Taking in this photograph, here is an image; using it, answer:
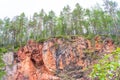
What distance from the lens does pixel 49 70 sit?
3872cm

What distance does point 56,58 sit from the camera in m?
39.6

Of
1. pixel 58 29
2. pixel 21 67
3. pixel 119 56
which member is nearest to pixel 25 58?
pixel 21 67

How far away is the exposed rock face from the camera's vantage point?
1505 inches

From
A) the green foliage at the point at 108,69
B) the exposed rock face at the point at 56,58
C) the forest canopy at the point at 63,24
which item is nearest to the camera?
the green foliage at the point at 108,69

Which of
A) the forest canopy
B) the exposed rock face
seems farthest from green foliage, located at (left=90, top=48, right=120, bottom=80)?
the forest canopy

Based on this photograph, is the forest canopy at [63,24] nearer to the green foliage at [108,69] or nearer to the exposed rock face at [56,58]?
the exposed rock face at [56,58]

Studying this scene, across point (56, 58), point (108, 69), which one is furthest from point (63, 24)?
point (108, 69)

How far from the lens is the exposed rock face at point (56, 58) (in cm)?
3822

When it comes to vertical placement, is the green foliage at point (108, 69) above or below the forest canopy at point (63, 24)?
below

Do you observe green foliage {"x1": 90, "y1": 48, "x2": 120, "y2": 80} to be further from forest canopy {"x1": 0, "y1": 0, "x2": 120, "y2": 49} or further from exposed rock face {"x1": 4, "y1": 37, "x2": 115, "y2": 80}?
forest canopy {"x1": 0, "y1": 0, "x2": 120, "y2": 49}

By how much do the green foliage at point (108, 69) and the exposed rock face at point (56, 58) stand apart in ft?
111

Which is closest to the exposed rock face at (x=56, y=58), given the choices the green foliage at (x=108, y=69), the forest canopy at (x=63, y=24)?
the forest canopy at (x=63, y=24)

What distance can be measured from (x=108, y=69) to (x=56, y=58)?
3687cm

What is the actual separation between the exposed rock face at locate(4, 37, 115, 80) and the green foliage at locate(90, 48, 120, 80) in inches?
1337
